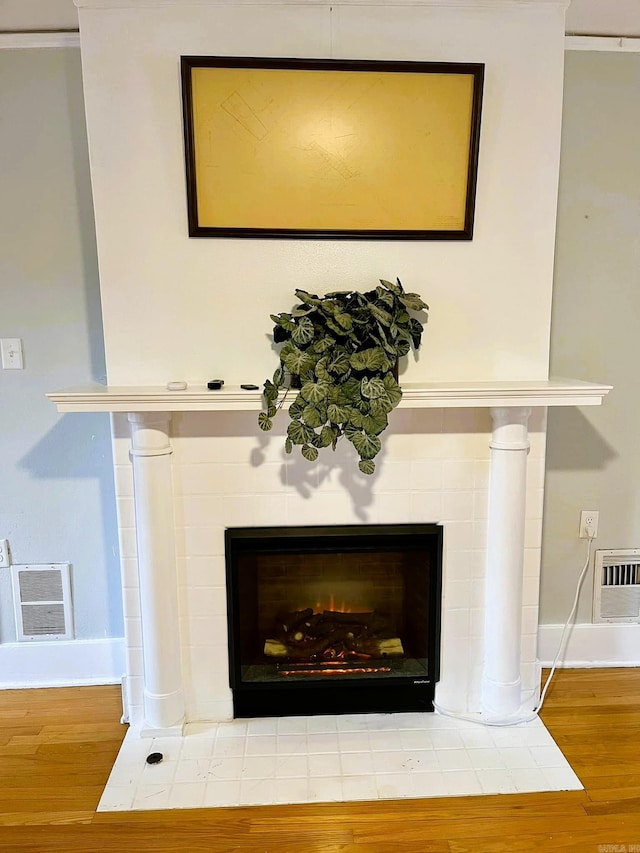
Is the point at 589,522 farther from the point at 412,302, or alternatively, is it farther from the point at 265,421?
the point at 265,421

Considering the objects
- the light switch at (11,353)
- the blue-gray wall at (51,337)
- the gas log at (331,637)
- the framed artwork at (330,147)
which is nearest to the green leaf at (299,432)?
the framed artwork at (330,147)

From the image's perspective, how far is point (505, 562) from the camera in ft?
6.43

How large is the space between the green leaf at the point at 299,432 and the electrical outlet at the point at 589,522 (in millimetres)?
1242

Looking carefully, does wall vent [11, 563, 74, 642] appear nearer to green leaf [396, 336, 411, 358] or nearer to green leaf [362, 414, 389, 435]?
green leaf [362, 414, 389, 435]

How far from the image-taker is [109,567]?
7.43ft

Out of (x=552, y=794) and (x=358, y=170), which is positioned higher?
(x=358, y=170)

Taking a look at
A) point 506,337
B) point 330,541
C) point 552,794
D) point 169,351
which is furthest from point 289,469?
point 552,794

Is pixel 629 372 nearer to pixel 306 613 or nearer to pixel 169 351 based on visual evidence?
pixel 306 613

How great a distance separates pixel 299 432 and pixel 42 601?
129 centimetres

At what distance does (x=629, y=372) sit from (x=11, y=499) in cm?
229

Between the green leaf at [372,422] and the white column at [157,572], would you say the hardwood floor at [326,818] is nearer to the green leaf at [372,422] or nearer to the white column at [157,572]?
the white column at [157,572]

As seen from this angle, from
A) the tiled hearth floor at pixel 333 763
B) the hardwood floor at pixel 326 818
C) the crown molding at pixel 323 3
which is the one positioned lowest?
the hardwood floor at pixel 326 818

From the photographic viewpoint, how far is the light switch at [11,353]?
6.98ft

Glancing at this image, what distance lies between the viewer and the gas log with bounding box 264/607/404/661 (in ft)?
6.84
